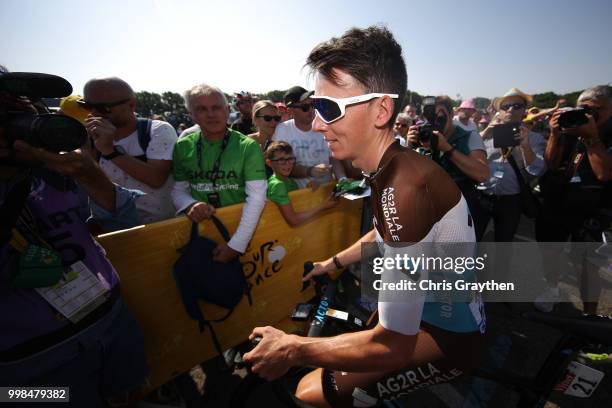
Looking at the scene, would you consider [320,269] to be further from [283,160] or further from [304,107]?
[304,107]

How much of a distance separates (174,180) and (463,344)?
9.33 ft

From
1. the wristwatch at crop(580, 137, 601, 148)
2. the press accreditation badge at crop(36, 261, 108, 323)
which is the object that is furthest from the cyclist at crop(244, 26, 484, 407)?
the wristwatch at crop(580, 137, 601, 148)

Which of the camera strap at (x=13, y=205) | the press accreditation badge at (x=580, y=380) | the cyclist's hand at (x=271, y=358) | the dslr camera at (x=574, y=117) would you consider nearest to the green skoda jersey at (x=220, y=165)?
the camera strap at (x=13, y=205)

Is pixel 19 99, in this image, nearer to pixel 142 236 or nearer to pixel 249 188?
pixel 142 236

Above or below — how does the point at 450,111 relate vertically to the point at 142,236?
above

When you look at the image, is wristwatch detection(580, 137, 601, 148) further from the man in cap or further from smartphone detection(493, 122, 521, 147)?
the man in cap

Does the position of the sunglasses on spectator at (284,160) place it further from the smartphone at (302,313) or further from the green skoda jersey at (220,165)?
the smartphone at (302,313)

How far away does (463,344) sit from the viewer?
5.08ft

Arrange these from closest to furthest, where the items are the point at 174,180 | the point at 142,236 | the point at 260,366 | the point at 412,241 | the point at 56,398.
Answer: the point at 412,241 < the point at 260,366 < the point at 56,398 < the point at 142,236 < the point at 174,180

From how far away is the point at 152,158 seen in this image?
2627 mm

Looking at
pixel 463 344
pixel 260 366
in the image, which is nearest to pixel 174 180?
pixel 260 366

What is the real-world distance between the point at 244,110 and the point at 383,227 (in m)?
5.50

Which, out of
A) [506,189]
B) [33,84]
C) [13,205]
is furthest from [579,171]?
[13,205]

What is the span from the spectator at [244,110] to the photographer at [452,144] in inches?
159
